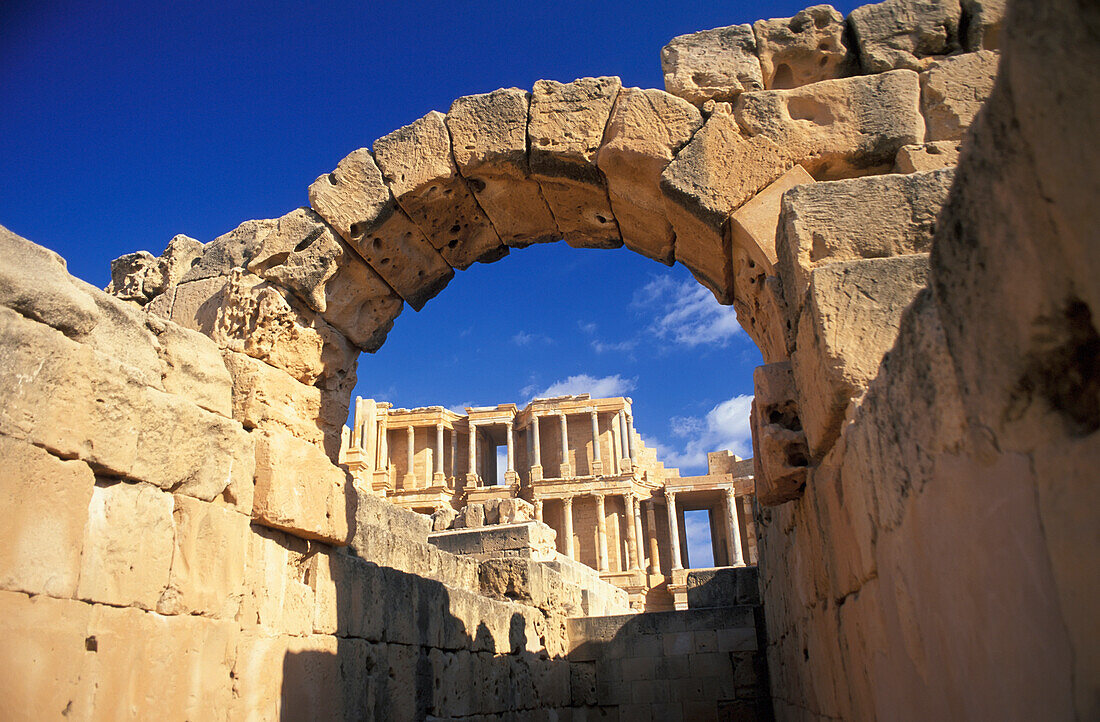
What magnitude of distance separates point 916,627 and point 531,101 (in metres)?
4.35

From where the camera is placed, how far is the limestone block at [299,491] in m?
4.43

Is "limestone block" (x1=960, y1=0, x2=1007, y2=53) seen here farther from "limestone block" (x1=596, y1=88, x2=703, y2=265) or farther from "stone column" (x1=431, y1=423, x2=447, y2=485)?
"stone column" (x1=431, y1=423, x2=447, y2=485)

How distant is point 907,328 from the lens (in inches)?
81.2

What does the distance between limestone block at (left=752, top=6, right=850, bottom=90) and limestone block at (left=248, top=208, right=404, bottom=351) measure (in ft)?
9.95

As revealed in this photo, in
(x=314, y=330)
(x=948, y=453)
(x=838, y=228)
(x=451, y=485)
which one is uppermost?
(x=451, y=485)

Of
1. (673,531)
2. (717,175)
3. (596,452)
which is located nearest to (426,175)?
(717,175)

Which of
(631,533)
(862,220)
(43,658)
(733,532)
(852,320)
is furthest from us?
(631,533)

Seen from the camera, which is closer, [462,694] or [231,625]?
[231,625]

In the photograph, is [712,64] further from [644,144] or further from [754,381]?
[754,381]

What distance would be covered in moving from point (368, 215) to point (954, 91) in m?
3.74

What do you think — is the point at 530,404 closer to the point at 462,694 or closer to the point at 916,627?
the point at 462,694

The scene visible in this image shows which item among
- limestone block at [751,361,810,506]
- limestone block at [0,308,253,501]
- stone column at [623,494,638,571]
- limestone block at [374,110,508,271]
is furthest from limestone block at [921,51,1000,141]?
stone column at [623,494,638,571]

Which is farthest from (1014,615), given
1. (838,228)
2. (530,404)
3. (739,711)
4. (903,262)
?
(530,404)

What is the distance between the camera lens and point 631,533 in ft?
112
